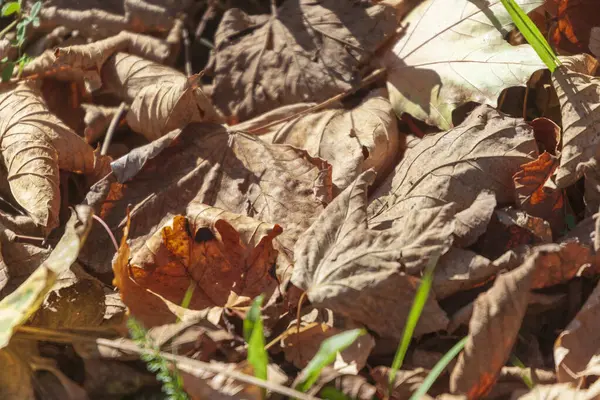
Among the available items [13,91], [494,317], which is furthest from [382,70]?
[13,91]

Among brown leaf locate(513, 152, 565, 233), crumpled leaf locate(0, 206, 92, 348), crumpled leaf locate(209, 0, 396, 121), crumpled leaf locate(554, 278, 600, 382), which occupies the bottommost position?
crumpled leaf locate(554, 278, 600, 382)

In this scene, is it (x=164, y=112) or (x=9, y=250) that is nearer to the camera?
(x=9, y=250)

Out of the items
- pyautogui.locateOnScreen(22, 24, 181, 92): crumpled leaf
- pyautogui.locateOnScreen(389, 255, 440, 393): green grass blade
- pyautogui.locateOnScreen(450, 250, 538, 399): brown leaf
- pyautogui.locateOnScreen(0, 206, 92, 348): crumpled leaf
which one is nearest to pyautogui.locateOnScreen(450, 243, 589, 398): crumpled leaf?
pyautogui.locateOnScreen(450, 250, 538, 399): brown leaf

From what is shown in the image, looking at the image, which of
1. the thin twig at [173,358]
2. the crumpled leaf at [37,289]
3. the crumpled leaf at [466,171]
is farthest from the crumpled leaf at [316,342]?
the crumpled leaf at [37,289]

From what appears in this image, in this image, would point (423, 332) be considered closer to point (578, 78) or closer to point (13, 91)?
point (578, 78)

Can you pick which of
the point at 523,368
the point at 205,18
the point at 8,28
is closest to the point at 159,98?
the point at 205,18

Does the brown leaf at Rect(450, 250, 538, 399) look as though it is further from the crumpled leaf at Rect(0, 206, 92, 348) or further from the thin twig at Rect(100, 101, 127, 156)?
the thin twig at Rect(100, 101, 127, 156)
